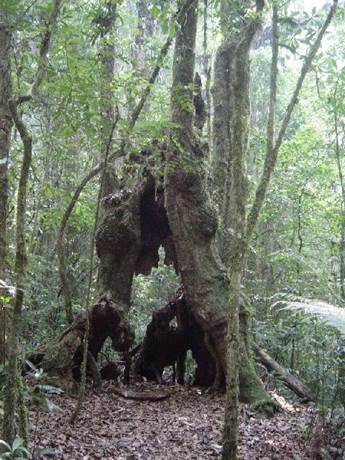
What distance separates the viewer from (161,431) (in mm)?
6238

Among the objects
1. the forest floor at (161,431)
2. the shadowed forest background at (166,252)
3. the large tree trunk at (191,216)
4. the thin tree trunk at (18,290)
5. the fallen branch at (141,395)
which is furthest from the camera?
the large tree trunk at (191,216)

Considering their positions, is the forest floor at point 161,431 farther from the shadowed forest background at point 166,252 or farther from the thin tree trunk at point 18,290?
the thin tree trunk at point 18,290

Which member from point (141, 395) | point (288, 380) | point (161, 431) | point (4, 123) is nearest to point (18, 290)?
point (4, 123)

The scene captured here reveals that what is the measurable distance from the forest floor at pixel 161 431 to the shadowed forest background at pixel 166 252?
0.11 ft

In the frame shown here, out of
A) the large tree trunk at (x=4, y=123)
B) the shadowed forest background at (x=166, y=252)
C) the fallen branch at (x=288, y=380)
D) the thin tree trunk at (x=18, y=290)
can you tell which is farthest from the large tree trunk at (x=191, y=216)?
the thin tree trunk at (x=18, y=290)

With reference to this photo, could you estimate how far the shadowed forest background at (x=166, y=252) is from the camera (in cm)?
522

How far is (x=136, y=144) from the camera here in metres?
7.88

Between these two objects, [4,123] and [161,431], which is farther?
[161,431]

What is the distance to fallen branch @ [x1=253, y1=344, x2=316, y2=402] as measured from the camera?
841 cm

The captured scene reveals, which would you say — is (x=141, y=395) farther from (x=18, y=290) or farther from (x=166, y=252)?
(x=18, y=290)

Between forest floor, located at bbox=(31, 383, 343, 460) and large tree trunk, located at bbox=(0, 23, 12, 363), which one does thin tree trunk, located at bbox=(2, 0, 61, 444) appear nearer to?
forest floor, located at bbox=(31, 383, 343, 460)

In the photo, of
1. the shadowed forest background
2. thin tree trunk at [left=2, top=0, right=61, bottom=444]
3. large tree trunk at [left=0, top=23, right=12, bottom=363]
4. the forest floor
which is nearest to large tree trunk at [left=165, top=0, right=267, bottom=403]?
the shadowed forest background

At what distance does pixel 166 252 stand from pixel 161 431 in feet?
13.4

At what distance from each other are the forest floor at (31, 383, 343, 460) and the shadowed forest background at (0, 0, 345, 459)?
33 millimetres
